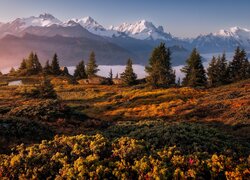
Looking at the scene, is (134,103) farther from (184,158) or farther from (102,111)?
(184,158)

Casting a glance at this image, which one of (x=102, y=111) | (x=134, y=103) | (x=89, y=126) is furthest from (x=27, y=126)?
(x=134, y=103)

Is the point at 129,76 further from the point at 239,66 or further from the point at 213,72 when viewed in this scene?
the point at 239,66

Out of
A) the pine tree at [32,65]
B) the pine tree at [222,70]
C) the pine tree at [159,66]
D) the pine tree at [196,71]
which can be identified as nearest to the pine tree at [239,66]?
the pine tree at [222,70]

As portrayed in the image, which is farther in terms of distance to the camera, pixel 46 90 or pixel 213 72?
pixel 213 72

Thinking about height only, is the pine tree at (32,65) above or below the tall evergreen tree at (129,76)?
above

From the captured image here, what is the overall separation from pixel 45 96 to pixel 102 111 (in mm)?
14360

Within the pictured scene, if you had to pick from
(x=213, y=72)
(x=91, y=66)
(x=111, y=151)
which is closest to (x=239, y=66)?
(x=213, y=72)

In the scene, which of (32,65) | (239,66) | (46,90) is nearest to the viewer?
(46,90)

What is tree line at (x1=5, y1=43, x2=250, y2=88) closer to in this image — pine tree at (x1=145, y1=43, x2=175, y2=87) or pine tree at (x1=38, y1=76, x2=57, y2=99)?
pine tree at (x1=145, y1=43, x2=175, y2=87)

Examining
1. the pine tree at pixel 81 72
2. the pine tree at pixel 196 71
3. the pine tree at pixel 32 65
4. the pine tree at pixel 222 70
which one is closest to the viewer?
the pine tree at pixel 196 71

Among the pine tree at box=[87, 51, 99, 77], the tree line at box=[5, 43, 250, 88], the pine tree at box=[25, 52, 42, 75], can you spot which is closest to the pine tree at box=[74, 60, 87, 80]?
the pine tree at box=[87, 51, 99, 77]

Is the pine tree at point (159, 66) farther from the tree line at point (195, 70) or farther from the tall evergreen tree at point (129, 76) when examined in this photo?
the tall evergreen tree at point (129, 76)

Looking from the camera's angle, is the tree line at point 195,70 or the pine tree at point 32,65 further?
the pine tree at point 32,65

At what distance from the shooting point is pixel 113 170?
10242 mm
